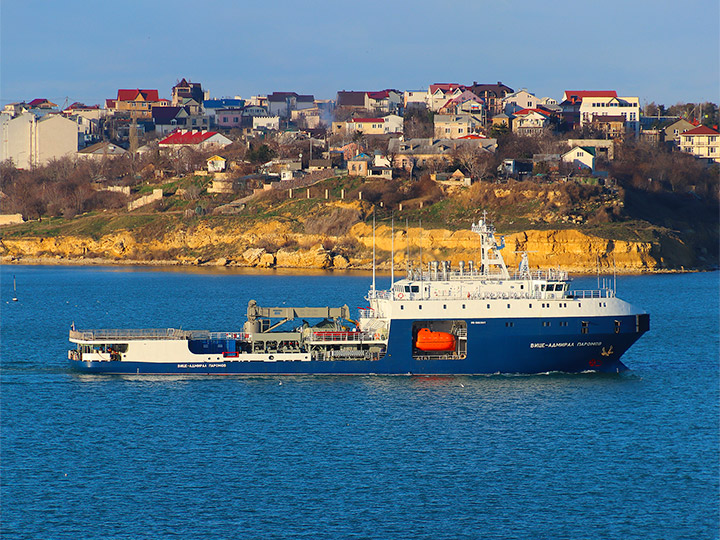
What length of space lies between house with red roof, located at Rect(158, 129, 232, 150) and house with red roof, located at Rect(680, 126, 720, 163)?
229ft

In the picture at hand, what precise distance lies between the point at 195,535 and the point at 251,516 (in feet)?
7.67

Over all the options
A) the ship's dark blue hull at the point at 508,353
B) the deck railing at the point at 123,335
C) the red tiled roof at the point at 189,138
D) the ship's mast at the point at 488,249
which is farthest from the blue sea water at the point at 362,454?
the red tiled roof at the point at 189,138

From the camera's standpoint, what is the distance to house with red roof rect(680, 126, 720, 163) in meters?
159

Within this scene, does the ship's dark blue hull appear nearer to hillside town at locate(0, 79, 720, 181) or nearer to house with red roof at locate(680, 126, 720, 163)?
hillside town at locate(0, 79, 720, 181)

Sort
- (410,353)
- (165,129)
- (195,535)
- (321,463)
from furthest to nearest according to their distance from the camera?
1. (165,129)
2. (410,353)
3. (321,463)
4. (195,535)

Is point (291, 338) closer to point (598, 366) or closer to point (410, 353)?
point (410, 353)

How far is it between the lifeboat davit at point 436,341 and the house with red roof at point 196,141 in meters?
115

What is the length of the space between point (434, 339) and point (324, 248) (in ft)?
219

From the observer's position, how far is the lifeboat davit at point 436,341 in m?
54.7

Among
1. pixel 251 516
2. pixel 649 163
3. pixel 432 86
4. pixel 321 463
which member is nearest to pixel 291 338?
pixel 321 463

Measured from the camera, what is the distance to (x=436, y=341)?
54656 millimetres

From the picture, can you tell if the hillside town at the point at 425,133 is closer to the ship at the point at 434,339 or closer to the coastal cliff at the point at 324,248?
the coastal cliff at the point at 324,248

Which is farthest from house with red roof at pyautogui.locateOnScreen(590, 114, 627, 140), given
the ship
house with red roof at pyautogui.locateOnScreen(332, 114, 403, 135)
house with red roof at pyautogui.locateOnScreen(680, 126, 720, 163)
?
the ship

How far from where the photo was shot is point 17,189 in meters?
158
